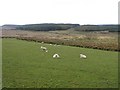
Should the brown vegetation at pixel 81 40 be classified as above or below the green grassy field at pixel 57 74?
below

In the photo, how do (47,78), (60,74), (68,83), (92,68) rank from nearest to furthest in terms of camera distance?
1. (68,83)
2. (47,78)
3. (60,74)
4. (92,68)

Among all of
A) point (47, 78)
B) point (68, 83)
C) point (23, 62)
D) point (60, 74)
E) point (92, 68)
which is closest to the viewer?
point (68, 83)

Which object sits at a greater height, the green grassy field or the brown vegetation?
the green grassy field

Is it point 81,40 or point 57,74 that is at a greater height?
→ point 57,74

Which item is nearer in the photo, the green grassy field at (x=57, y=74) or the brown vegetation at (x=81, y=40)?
the green grassy field at (x=57, y=74)

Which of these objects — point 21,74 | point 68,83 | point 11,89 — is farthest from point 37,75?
point 11,89

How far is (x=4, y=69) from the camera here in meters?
25.8

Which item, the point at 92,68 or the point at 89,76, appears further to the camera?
the point at 92,68

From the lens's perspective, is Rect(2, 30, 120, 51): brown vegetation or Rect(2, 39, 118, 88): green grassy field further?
Rect(2, 30, 120, 51): brown vegetation

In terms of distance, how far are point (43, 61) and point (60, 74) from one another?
703cm

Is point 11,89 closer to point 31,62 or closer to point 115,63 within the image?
point 31,62

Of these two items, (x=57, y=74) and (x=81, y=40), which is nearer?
(x=57, y=74)

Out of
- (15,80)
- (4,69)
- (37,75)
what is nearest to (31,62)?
(4,69)

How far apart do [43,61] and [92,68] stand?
18.3ft
